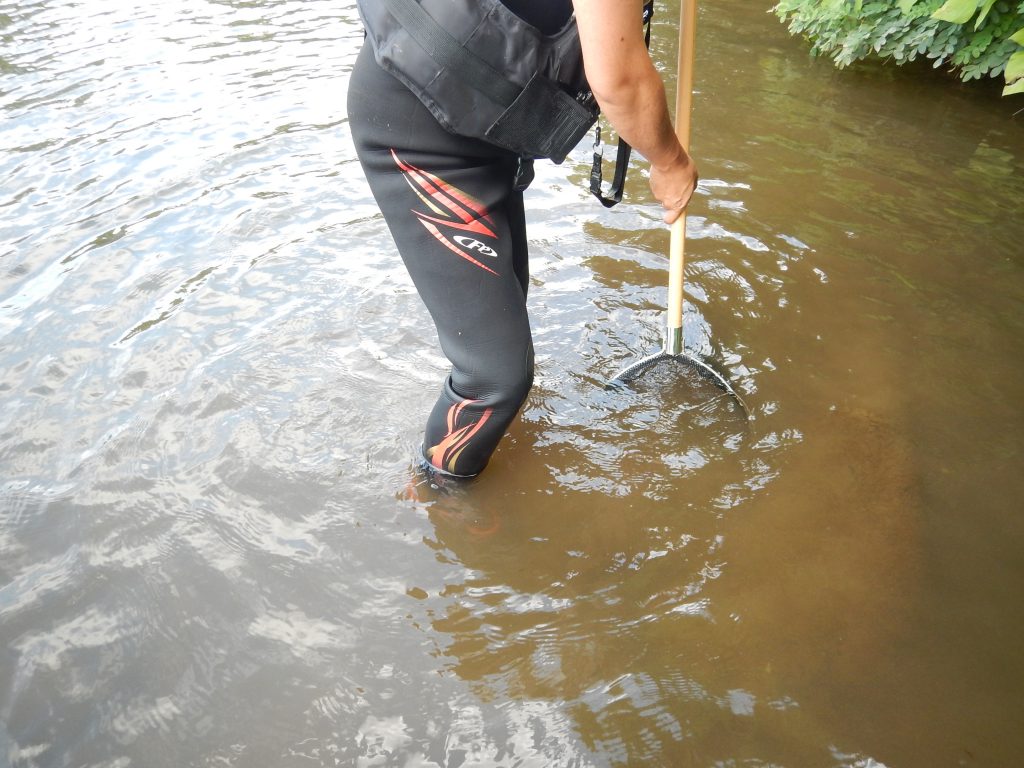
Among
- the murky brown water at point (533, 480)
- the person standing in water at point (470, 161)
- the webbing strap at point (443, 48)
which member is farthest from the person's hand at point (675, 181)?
the murky brown water at point (533, 480)

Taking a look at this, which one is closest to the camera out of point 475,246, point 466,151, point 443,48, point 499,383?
point 443,48

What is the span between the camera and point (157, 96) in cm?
578

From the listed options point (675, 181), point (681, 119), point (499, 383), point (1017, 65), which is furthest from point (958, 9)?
point (499, 383)

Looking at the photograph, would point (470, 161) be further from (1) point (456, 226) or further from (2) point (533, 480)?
(2) point (533, 480)

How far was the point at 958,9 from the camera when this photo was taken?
4578mm

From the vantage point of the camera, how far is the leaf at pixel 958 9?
453 centimetres

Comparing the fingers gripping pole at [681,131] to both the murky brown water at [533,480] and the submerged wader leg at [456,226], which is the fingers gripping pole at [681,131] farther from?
the submerged wader leg at [456,226]

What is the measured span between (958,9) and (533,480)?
392cm

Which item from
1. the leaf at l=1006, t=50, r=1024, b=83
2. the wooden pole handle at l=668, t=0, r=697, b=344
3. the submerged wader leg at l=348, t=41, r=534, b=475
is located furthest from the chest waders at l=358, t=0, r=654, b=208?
the leaf at l=1006, t=50, r=1024, b=83

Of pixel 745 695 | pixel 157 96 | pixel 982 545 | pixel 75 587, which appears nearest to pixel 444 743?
pixel 745 695

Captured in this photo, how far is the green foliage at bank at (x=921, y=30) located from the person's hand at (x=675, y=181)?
3342 mm

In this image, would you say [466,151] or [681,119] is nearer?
[466,151]

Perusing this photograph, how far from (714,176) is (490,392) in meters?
2.96

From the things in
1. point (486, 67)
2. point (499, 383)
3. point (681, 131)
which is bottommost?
point (499, 383)
